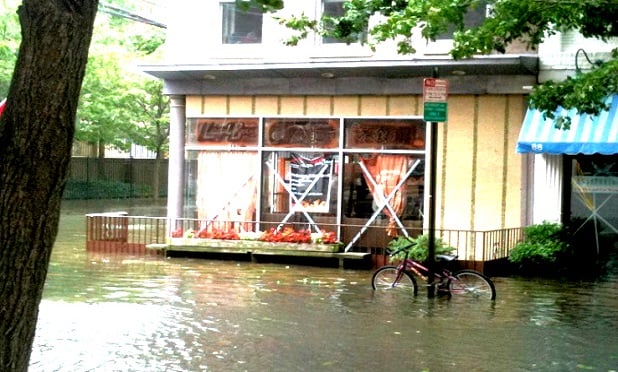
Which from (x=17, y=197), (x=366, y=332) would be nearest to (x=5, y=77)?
(x=366, y=332)

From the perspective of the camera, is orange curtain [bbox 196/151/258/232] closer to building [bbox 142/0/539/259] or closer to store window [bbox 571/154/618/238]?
building [bbox 142/0/539/259]

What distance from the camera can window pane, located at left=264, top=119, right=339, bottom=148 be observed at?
867 inches

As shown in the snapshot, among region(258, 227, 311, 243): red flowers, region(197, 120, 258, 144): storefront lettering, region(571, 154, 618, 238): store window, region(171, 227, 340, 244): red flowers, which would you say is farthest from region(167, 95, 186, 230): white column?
region(571, 154, 618, 238): store window

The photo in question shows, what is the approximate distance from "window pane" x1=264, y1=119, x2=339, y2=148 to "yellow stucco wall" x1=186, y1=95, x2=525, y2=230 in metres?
1.24

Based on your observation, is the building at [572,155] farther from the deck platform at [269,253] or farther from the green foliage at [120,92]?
the green foliage at [120,92]

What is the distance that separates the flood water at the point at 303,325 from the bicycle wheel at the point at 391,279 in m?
0.36

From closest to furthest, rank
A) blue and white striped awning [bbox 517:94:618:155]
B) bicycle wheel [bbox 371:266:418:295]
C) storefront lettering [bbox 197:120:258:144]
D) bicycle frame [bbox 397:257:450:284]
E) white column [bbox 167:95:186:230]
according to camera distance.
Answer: bicycle frame [bbox 397:257:450:284] < bicycle wheel [bbox 371:266:418:295] < blue and white striped awning [bbox 517:94:618:155] < storefront lettering [bbox 197:120:258:144] < white column [bbox 167:95:186:230]

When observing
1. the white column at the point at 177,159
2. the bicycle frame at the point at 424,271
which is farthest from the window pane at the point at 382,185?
the bicycle frame at the point at 424,271

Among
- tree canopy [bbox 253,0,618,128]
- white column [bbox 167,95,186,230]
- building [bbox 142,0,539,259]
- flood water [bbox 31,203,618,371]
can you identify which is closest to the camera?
flood water [bbox 31,203,618,371]

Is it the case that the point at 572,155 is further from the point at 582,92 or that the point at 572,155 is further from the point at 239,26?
the point at 582,92

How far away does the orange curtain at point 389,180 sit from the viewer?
21.3m

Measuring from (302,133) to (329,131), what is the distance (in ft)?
2.17

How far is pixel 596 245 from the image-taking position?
21859mm

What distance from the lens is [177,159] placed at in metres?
23.5
